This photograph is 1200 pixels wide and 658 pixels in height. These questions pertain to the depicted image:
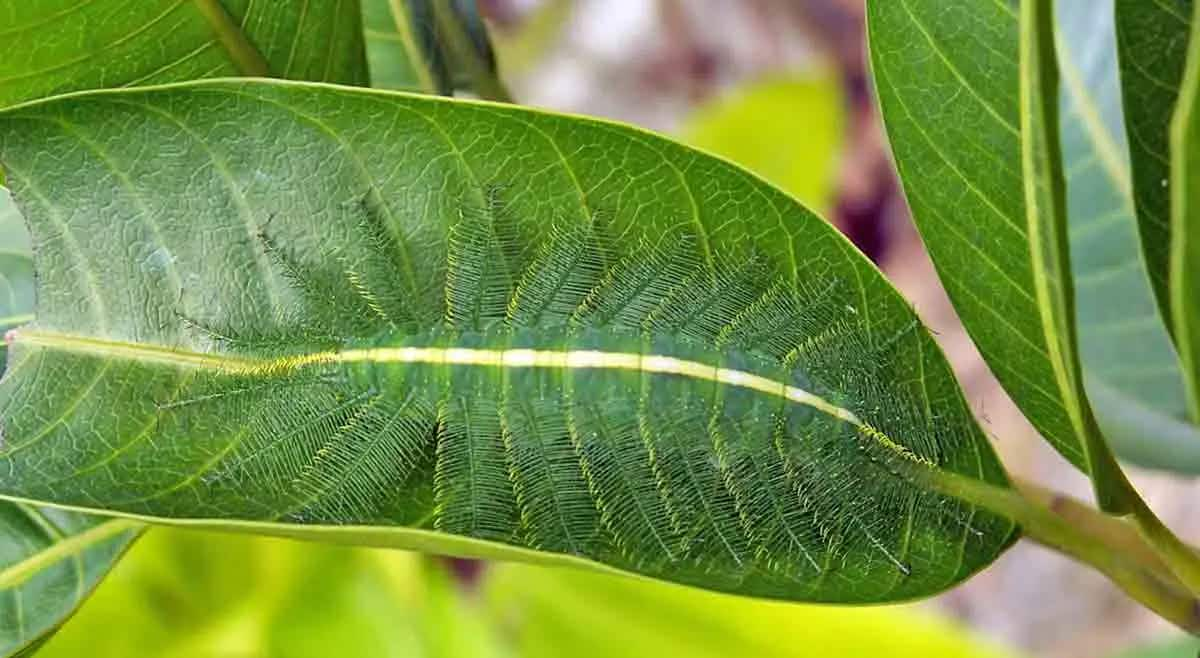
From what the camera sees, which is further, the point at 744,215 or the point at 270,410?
the point at 270,410

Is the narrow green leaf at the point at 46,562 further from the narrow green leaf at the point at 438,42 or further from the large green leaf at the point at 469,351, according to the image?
the narrow green leaf at the point at 438,42

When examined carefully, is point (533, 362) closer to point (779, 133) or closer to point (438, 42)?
point (438, 42)

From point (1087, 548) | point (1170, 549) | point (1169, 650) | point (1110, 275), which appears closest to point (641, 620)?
point (1169, 650)

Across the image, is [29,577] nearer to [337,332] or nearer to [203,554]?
[337,332]

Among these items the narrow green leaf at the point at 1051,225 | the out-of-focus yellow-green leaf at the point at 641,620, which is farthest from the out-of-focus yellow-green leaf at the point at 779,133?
the narrow green leaf at the point at 1051,225

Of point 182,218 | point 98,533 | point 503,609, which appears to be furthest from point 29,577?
point 503,609

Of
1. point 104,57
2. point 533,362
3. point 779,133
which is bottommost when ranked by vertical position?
point 533,362

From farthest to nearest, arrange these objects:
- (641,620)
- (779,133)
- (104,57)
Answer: (779,133), (641,620), (104,57)
